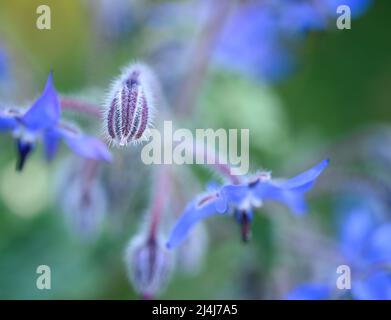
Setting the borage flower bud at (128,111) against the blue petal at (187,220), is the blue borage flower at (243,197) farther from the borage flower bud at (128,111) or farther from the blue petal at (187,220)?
the borage flower bud at (128,111)

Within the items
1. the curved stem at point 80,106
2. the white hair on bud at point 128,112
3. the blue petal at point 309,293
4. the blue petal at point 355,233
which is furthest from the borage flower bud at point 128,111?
the blue petal at point 355,233

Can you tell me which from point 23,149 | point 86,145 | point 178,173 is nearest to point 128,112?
point 86,145

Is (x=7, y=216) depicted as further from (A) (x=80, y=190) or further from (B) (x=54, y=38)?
(B) (x=54, y=38)

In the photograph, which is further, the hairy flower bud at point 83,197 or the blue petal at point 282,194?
the hairy flower bud at point 83,197

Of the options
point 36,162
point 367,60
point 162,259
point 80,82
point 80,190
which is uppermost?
point 367,60

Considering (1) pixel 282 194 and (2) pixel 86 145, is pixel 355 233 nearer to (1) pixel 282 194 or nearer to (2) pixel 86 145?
(1) pixel 282 194

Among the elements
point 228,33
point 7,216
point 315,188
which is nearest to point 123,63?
point 228,33
